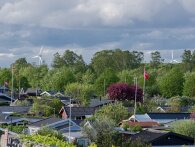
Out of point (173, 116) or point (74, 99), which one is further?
point (74, 99)

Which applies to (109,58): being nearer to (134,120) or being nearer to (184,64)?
(184,64)

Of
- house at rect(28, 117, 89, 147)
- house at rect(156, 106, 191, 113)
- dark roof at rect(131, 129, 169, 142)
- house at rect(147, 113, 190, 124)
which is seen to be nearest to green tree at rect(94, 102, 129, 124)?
house at rect(147, 113, 190, 124)

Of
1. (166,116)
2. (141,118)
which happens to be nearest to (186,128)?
(141,118)

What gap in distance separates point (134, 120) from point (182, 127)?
382 inches

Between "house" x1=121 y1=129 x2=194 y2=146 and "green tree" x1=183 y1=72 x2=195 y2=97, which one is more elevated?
"green tree" x1=183 y1=72 x2=195 y2=97

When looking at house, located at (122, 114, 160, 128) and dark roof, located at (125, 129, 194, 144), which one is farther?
house, located at (122, 114, 160, 128)

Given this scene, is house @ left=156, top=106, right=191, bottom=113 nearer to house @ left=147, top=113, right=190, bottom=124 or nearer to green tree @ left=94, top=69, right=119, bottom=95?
house @ left=147, top=113, right=190, bottom=124

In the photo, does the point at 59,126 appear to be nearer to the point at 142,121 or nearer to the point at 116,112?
the point at 142,121

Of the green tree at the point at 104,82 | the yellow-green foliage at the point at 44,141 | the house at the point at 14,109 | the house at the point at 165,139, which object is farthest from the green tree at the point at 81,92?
the yellow-green foliage at the point at 44,141

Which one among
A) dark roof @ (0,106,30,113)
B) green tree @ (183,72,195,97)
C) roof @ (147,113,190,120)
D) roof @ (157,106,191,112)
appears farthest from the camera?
green tree @ (183,72,195,97)

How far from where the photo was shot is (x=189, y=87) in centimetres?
8219

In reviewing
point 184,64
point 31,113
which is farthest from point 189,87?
point 184,64

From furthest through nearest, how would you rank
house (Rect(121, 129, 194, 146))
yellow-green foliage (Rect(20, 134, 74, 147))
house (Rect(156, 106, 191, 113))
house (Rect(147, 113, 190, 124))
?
house (Rect(156, 106, 191, 113))
house (Rect(147, 113, 190, 124))
house (Rect(121, 129, 194, 146))
yellow-green foliage (Rect(20, 134, 74, 147))

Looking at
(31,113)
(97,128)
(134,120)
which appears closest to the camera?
(97,128)
